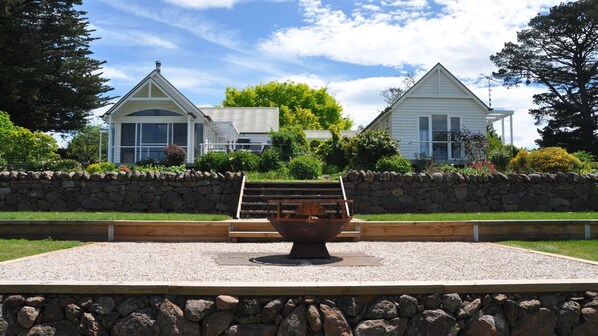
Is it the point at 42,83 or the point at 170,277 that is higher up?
the point at 42,83

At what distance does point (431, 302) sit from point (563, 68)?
39.4m

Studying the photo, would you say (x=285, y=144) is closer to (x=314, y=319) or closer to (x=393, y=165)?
(x=393, y=165)

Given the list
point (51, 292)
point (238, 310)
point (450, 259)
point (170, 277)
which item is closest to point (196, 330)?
point (238, 310)

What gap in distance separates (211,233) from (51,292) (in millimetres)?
5496

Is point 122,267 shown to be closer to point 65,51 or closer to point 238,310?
point 238,310

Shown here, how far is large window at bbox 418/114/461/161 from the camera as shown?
2419 cm

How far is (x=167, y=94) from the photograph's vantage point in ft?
82.6

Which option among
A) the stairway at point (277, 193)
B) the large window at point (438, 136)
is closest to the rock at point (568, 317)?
the stairway at point (277, 193)

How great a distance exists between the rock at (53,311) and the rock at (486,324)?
3.81 meters

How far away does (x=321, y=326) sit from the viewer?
189 inches

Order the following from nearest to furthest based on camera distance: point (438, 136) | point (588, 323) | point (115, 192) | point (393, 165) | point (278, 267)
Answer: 1. point (588, 323)
2. point (278, 267)
3. point (115, 192)
4. point (393, 165)
5. point (438, 136)

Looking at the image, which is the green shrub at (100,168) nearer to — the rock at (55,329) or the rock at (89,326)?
the rock at (55,329)

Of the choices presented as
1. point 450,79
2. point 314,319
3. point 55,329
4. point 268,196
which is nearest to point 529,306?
point 314,319

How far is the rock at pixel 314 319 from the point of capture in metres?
4.76
